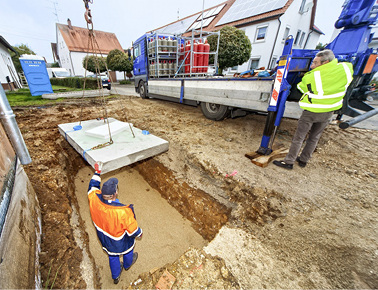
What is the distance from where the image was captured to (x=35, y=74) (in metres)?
8.89

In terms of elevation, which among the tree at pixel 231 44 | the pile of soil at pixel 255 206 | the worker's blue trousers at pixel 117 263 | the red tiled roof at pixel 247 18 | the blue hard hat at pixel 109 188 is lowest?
the worker's blue trousers at pixel 117 263

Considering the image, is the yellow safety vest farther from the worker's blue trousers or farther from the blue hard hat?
the worker's blue trousers

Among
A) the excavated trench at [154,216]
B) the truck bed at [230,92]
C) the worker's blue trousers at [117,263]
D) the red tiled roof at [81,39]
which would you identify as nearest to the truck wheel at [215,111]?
the truck bed at [230,92]

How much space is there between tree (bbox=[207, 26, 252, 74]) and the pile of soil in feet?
27.3

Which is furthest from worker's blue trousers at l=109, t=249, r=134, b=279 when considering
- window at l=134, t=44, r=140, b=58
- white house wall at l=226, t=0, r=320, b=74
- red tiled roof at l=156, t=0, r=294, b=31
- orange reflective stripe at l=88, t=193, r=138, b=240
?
red tiled roof at l=156, t=0, r=294, b=31

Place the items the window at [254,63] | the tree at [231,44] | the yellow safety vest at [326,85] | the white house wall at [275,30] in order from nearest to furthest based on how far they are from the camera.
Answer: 1. the yellow safety vest at [326,85]
2. the tree at [231,44]
3. the white house wall at [275,30]
4. the window at [254,63]

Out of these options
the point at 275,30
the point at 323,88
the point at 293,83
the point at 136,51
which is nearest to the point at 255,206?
the point at 323,88

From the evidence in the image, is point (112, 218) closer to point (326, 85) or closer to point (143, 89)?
point (326, 85)

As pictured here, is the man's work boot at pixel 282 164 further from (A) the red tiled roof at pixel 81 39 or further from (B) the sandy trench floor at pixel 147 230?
(A) the red tiled roof at pixel 81 39

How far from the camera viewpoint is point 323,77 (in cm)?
247

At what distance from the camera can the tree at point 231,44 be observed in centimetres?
1059

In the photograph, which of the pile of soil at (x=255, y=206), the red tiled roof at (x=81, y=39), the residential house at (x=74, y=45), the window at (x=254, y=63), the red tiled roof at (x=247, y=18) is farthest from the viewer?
the red tiled roof at (x=81, y=39)

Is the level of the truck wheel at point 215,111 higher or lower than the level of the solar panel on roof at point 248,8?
lower

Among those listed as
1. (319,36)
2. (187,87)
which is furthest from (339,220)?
(319,36)
